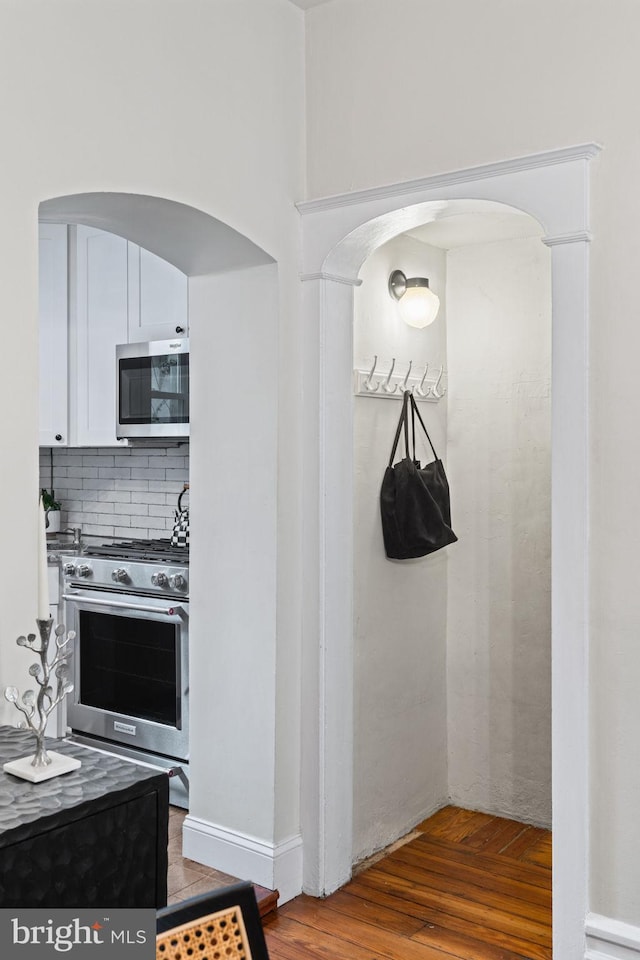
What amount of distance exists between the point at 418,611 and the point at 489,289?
4.39 ft

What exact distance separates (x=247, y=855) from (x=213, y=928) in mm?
2008

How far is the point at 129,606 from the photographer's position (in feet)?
12.0

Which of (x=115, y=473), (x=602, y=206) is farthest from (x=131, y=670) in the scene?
(x=602, y=206)

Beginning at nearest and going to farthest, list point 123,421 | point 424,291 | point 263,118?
point 263,118 → point 424,291 → point 123,421

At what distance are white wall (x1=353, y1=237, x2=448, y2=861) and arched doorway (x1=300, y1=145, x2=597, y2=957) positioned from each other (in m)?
0.20

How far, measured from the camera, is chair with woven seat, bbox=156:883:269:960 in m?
0.98

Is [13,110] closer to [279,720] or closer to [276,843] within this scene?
[279,720]

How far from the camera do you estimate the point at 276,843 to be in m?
2.84

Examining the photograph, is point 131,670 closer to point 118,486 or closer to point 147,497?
point 147,497

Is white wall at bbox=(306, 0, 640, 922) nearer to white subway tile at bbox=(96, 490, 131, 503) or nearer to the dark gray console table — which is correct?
the dark gray console table

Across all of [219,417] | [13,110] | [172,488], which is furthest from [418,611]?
[13,110]

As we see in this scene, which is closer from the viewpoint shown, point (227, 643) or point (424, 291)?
point (227, 643)

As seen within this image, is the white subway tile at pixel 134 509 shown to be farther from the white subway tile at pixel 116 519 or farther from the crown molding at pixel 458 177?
the crown molding at pixel 458 177

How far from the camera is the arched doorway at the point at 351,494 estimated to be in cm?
239
